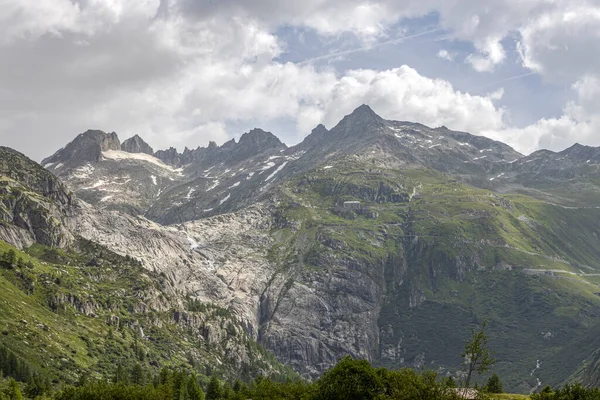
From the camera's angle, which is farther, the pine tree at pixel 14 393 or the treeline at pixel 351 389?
the pine tree at pixel 14 393

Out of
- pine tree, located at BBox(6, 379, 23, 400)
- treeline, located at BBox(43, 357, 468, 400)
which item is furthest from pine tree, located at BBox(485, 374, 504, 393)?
pine tree, located at BBox(6, 379, 23, 400)

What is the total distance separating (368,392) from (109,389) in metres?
75.6

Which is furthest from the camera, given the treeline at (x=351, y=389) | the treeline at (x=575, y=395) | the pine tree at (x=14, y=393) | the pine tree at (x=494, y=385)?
the pine tree at (x=494, y=385)

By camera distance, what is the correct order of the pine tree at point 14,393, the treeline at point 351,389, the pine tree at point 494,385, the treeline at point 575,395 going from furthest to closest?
1. the pine tree at point 494,385
2. the pine tree at point 14,393
3. the treeline at point 575,395
4. the treeline at point 351,389

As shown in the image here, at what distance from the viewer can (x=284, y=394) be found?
578 ft

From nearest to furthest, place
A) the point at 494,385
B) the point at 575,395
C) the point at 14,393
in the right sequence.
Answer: the point at 575,395, the point at 14,393, the point at 494,385

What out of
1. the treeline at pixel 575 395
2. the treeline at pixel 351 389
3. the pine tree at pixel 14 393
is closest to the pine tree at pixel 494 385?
the treeline at pixel 575 395

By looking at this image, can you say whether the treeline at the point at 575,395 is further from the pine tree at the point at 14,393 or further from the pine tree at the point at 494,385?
the pine tree at the point at 14,393

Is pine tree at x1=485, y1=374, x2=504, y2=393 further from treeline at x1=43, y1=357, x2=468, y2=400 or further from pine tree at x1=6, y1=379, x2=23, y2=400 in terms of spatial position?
pine tree at x1=6, y1=379, x2=23, y2=400

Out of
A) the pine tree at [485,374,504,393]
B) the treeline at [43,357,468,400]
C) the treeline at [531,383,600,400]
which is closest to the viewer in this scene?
the treeline at [43,357,468,400]

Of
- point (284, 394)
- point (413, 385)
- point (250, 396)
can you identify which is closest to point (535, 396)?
point (413, 385)

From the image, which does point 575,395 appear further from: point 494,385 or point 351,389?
point 351,389

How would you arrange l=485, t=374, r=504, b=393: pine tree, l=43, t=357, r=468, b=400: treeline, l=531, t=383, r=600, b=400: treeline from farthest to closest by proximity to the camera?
l=485, t=374, r=504, b=393: pine tree
l=531, t=383, r=600, b=400: treeline
l=43, t=357, r=468, b=400: treeline

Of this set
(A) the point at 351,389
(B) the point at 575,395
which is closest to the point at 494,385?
(B) the point at 575,395
